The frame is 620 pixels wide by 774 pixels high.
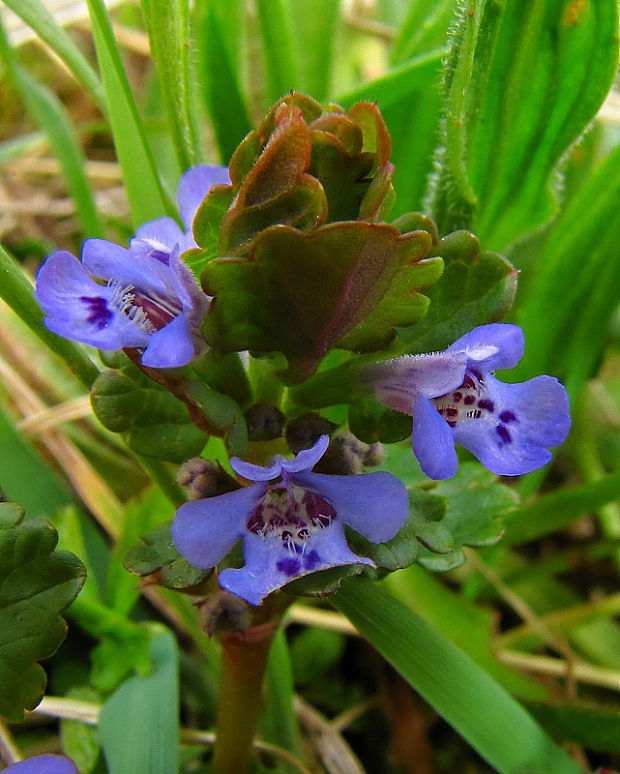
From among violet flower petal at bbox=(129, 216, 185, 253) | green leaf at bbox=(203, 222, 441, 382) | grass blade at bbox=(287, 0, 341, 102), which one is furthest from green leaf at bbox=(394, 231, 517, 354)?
grass blade at bbox=(287, 0, 341, 102)

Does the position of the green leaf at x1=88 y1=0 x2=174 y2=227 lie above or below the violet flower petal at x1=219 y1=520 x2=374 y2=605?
above

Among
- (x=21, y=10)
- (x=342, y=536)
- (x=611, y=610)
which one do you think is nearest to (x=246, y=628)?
(x=342, y=536)

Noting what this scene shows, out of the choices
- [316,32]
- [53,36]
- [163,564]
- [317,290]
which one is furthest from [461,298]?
[316,32]

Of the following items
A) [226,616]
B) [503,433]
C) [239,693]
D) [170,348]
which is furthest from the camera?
[239,693]

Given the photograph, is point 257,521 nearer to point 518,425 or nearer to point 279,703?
point 518,425

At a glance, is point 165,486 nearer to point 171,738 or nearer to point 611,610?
point 171,738

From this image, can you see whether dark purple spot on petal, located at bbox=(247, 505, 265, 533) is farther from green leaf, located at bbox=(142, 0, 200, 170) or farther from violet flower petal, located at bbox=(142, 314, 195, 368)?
green leaf, located at bbox=(142, 0, 200, 170)

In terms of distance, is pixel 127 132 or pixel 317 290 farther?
pixel 127 132
